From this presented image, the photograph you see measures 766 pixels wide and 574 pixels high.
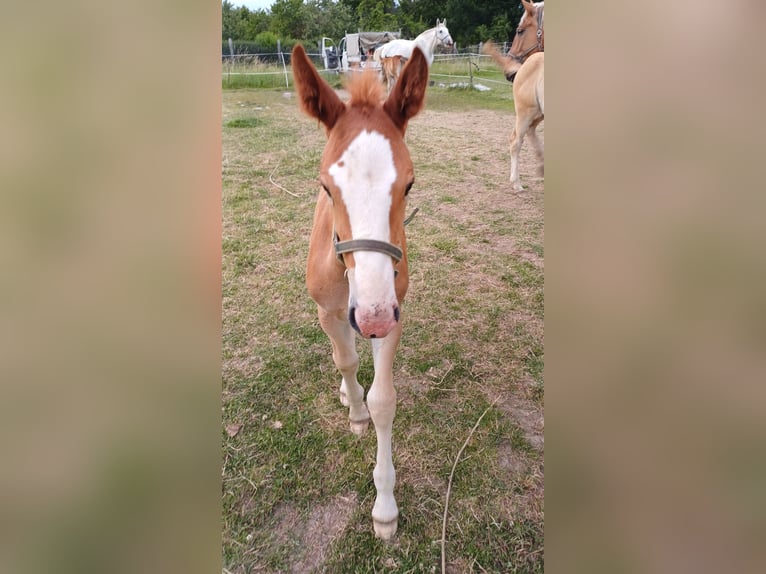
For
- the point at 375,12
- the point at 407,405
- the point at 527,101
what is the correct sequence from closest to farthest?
the point at 407,405 < the point at 527,101 < the point at 375,12

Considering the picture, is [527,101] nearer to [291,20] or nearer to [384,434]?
[291,20]

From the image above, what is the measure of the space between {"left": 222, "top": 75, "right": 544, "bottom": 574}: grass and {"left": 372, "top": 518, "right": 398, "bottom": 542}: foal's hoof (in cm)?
3

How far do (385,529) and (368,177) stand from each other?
4.88ft

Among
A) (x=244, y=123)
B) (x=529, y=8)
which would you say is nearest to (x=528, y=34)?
(x=529, y=8)

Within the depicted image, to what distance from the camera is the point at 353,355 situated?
2.12m

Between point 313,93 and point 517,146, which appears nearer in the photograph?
point 313,93

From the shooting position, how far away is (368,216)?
121 centimetres

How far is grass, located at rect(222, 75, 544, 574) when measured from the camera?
1726 millimetres
